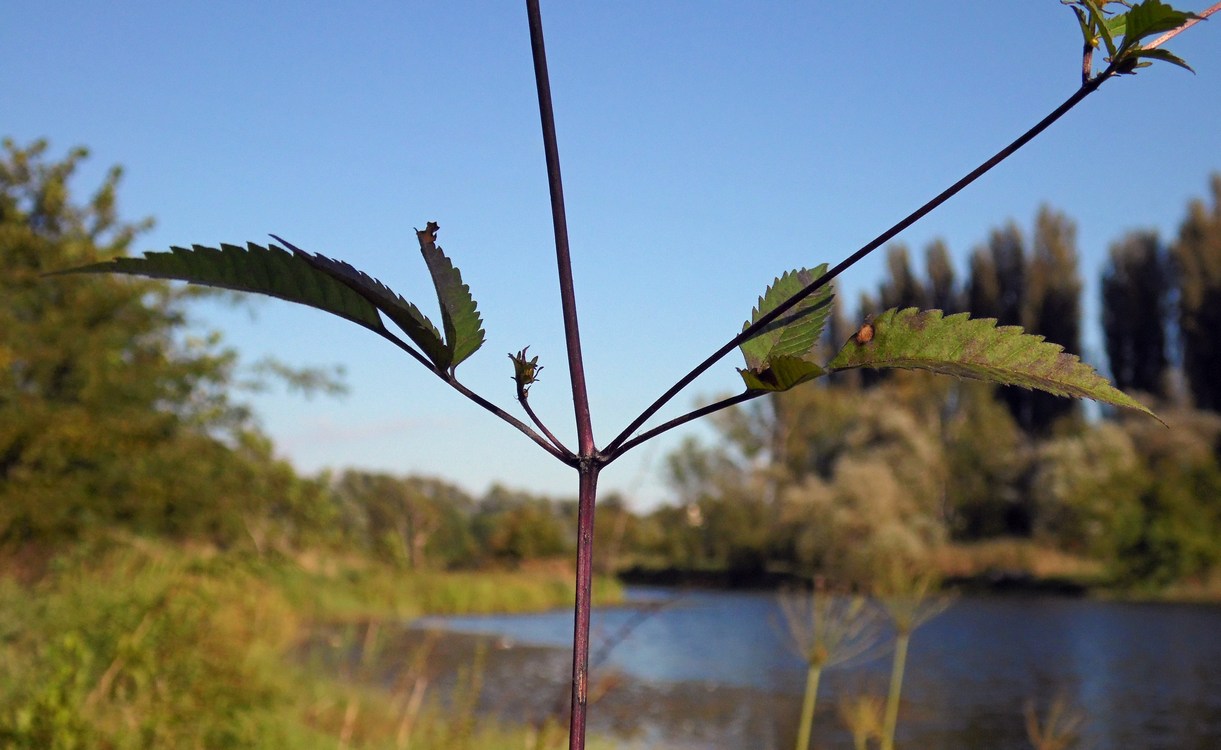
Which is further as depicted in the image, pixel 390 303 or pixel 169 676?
pixel 169 676

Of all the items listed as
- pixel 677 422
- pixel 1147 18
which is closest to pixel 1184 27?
pixel 1147 18

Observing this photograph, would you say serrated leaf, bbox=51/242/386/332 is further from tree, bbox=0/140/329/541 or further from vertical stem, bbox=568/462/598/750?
tree, bbox=0/140/329/541

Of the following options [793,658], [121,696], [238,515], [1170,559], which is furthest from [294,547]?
[1170,559]

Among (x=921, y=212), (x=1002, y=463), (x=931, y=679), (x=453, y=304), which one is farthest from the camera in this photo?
(x=1002, y=463)

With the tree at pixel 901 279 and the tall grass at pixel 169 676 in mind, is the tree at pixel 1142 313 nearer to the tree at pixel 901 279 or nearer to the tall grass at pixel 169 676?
the tree at pixel 901 279

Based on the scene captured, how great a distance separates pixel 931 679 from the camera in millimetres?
14336

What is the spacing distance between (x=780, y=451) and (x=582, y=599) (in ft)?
116

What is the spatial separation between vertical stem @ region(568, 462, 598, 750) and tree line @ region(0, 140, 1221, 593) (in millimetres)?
9080

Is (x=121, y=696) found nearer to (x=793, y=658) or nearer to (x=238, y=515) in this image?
(x=238, y=515)

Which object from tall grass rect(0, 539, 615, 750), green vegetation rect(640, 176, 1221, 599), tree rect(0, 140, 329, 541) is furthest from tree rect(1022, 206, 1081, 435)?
tall grass rect(0, 539, 615, 750)

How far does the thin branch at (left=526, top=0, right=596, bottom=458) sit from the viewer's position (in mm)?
430

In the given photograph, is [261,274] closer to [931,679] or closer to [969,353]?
[969,353]

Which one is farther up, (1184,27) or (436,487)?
(436,487)

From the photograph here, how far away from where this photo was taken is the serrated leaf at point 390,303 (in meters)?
0.43
